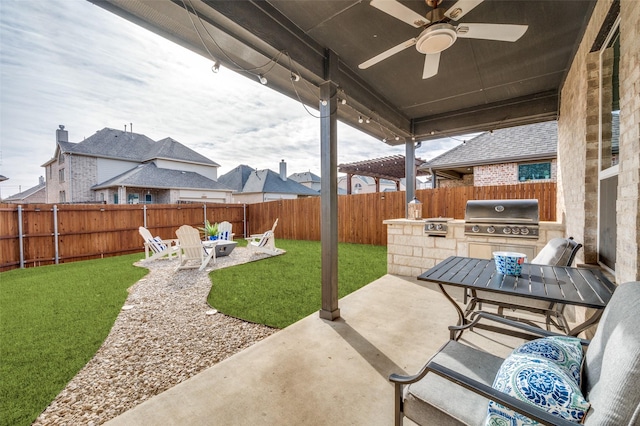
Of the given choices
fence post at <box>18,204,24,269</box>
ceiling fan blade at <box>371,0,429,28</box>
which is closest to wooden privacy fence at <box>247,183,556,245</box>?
ceiling fan blade at <box>371,0,429,28</box>

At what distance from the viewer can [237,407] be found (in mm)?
1695

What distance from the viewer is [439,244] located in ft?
14.6

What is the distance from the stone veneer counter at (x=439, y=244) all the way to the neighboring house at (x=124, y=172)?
42.0ft

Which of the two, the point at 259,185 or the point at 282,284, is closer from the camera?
the point at 282,284

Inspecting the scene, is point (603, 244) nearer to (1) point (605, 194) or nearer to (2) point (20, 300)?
(1) point (605, 194)

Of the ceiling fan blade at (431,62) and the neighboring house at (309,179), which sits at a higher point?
the neighboring house at (309,179)

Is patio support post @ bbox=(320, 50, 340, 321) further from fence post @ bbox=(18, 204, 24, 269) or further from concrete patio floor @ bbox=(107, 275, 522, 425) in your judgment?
fence post @ bbox=(18, 204, 24, 269)

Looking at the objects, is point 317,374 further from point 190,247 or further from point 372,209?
point 372,209

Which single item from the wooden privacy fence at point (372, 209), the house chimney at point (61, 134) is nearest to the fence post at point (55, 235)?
the wooden privacy fence at point (372, 209)

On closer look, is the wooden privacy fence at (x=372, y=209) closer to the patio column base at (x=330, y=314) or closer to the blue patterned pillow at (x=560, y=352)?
the patio column base at (x=330, y=314)

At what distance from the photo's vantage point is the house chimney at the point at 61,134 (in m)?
14.2

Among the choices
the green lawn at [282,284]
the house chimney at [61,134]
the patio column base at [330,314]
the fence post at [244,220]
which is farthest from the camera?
the house chimney at [61,134]

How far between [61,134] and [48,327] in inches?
671

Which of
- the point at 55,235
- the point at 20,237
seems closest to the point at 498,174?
the point at 55,235
